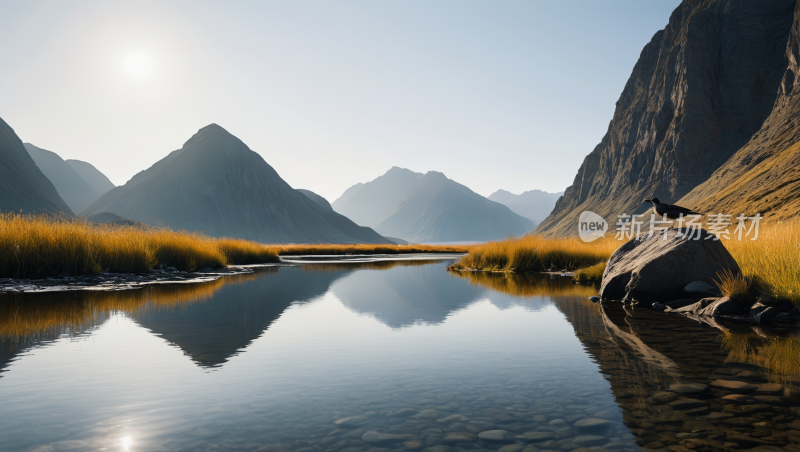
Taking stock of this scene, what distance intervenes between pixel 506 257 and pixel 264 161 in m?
170

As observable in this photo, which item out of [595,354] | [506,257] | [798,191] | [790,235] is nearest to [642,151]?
[798,191]

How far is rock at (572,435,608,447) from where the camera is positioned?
11.8 feet

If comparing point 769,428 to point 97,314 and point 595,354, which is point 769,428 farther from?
point 97,314

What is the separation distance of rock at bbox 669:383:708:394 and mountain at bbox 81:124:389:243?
467 ft

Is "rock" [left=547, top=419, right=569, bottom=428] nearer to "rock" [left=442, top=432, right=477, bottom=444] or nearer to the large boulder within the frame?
"rock" [left=442, top=432, right=477, bottom=444]

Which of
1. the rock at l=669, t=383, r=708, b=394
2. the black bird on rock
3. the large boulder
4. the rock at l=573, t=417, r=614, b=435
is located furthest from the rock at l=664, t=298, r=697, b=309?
the rock at l=573, t=417, r=614, b=435

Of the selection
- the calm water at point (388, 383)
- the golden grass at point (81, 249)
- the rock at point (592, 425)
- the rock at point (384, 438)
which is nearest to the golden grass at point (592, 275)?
the calm water at point (388, 383)

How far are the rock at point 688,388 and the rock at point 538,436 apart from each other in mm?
1826

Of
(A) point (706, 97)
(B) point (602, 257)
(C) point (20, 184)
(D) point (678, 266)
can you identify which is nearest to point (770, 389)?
(D) point (678, 266)

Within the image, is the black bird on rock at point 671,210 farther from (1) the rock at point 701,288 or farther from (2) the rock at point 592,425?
(2) the rock at point 592,425

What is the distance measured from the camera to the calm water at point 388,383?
12.3ft

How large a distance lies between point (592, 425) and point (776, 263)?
8.46m

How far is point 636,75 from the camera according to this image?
102 metres

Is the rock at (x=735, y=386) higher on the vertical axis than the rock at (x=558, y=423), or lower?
higher
